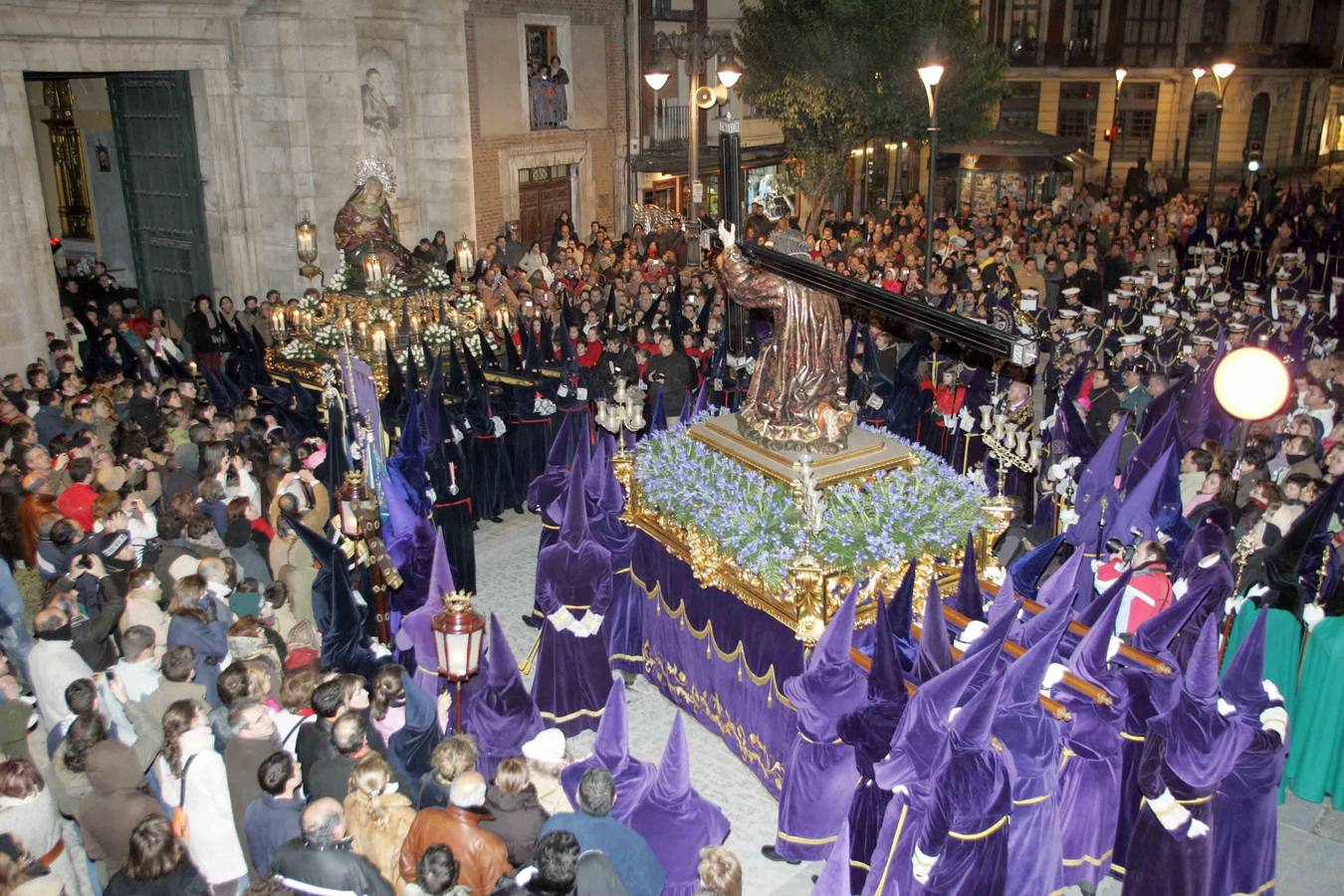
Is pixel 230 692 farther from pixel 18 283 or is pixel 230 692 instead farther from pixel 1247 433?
pixel 18 283

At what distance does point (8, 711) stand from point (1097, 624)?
6212mm

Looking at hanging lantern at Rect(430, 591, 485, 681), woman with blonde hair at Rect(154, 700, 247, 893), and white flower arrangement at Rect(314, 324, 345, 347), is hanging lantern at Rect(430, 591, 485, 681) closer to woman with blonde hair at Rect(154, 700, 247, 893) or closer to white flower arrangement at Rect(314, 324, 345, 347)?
woman with blonde hair at Rect(154, 700, 247, 893)

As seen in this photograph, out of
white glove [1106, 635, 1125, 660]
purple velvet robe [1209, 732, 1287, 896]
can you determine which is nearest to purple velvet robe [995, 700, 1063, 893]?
white glove [1106, 635, 1125, 660]

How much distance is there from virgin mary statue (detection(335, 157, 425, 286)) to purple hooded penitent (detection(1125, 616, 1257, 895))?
12.9 m

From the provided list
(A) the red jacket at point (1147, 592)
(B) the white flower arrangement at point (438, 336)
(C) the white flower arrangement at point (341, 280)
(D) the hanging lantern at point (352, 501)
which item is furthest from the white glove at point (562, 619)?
(C) the white flower arrangement at point (341, 280)

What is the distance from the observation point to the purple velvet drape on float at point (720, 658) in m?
7.32

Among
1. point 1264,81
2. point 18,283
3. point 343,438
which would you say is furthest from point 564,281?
point 1264,81

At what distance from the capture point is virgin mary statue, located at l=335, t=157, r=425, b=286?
1609 cm

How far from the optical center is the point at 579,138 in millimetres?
26766

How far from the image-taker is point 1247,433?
10.3 meters

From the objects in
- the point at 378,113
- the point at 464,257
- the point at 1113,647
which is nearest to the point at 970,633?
the point at 1113,647

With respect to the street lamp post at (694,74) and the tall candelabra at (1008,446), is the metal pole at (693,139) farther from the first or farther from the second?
the tall candelabra at (1008,446)

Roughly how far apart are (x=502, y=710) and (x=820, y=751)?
1997 millimetres

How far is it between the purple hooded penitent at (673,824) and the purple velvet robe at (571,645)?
2.55m
